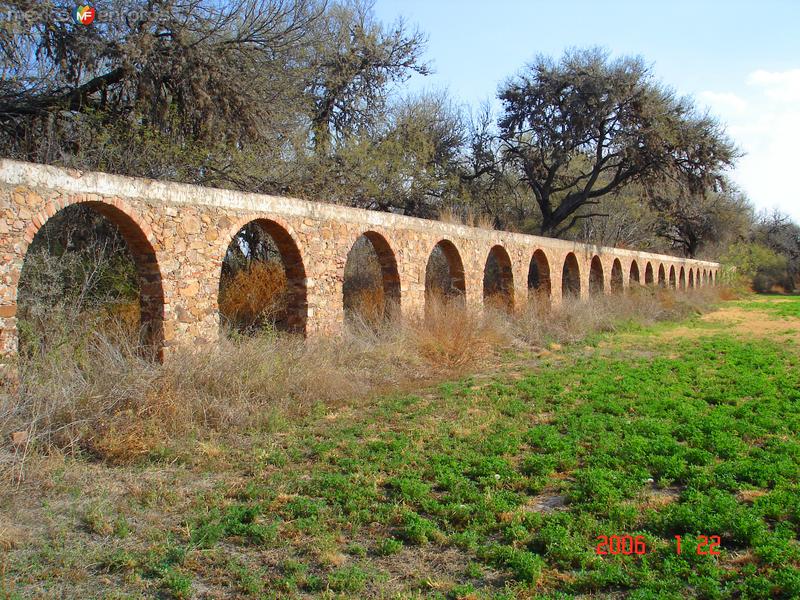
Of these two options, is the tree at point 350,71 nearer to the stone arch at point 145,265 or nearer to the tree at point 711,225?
the stone arch at point 145,265

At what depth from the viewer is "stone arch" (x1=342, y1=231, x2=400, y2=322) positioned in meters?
11.4

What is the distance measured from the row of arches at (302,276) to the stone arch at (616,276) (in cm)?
32

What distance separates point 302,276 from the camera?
9.38 meters

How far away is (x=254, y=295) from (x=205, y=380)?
4.88 m

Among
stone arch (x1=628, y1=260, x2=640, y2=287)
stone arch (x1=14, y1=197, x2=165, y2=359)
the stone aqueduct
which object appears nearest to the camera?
the stone aqueduct

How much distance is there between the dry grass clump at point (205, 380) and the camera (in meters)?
5.08

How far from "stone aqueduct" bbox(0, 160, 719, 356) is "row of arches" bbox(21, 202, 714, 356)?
0.09 feet

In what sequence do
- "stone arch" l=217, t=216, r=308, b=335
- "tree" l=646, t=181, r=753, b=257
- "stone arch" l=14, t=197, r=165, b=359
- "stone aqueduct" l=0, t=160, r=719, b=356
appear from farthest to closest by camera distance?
1. "tree" l=646, t=181, r=753, b=257
2. "stone arch" l=217, t=216, r=308, b=335
3. "stone arch" l=14, t=197, r=165, b=359
4. "stone aqueduct" l=0, t=160, r=719, b=356

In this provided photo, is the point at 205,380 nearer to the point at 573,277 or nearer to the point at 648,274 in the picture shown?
the point at 573,277

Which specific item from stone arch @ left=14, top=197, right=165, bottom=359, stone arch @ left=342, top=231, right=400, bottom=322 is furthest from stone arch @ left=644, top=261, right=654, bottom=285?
stone arch @ left=14, top=197, right=165, bottom=359

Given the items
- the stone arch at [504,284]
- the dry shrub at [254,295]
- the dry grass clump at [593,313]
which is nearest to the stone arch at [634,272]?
the dry grass clump at [593,313]

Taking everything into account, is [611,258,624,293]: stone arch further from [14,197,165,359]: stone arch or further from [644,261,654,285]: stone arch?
[14,197,165,359]: stone arch

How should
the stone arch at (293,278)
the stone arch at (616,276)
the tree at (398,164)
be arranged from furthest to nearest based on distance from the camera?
the stone arch at (616,276) < the tree at (398,164) < the stone arch at (293,278)

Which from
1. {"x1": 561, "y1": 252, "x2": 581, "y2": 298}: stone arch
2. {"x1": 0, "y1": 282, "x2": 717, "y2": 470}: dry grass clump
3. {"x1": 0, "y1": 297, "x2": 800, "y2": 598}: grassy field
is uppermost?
{"x1": 561, "y1": 252, "x2": 581, "y2": 298}: stone arch
